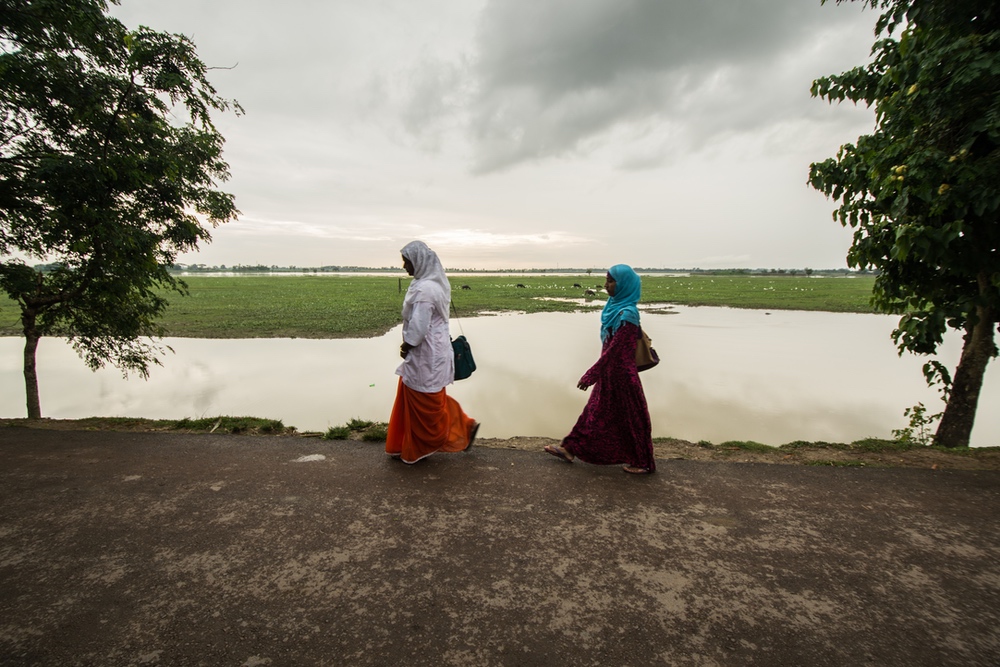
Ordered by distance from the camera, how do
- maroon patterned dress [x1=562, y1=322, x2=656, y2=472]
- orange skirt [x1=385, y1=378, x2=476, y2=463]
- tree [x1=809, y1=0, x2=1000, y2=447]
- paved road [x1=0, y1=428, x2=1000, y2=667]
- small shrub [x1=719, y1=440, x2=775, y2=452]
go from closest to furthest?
paved road [x1=0, y1=428, x2=1000, y2=667], tree [x1=809, y1=0, x2=1000, y2=447], maroon patterned dress [x1=562, y1=322, x2=656, y2=472], orange skirt [x1=385, y1=378, x2=476, y2=463], small shrub [x1=719, y1=440, x2=775, y2=452]

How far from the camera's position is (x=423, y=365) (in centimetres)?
398

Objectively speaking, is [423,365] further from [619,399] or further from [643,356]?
[643,356]

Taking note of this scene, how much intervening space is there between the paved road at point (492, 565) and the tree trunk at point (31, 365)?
100 inches

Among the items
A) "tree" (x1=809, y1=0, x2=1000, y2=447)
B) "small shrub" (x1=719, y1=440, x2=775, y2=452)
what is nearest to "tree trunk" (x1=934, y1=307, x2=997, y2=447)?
"tree" (x1=809, y1=0, x2=1000, y2=447)

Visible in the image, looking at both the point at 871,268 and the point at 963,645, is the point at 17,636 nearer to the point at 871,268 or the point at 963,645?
the point at 963,645

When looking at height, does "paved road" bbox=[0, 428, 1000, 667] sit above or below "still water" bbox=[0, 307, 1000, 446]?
above

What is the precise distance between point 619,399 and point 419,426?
182cm

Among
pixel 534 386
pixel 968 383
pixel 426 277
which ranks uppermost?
pixel 426 277

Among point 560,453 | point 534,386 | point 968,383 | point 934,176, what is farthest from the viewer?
point 534,386

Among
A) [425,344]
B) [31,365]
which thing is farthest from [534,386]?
[31,365]

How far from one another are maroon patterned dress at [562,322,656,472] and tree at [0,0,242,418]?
16.5 feet

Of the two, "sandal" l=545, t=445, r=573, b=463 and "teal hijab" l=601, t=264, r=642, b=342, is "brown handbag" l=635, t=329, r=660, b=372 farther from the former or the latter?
"sandal" l=545, t=445, r=573, b=463

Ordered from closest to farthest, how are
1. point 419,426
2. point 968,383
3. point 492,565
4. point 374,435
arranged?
point 492,565 → point 419,426 → point 374,435 → point 968,383

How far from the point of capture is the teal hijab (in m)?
3.87
